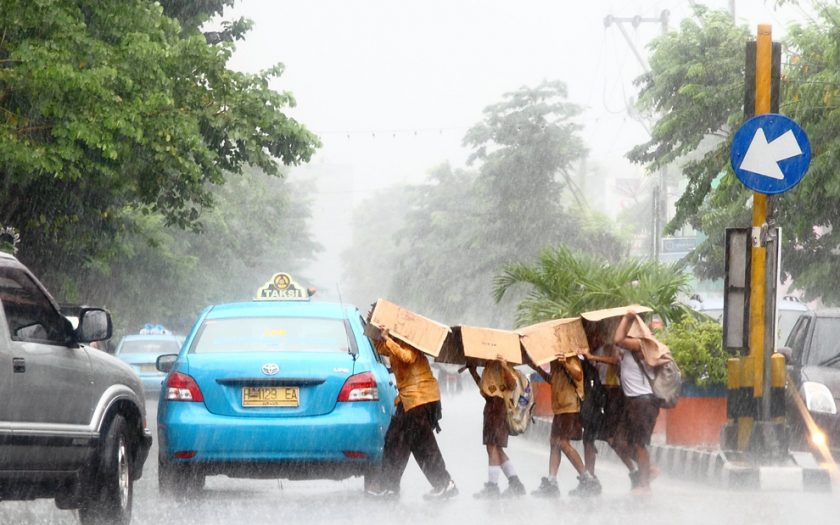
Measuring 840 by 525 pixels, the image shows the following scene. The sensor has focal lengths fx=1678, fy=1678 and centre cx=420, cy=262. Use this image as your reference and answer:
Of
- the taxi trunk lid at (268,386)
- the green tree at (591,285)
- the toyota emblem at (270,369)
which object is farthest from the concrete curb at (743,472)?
the toyota emblem at (270,369)

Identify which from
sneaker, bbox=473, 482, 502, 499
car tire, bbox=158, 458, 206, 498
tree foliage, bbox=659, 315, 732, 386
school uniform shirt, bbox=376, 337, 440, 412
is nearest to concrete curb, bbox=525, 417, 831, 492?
tree foliage, bbox=659, 315, 732, 386

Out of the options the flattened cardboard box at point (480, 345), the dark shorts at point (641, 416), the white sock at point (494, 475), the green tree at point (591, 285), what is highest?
the green tree at point (591, 285)

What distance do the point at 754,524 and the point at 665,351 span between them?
2584 millimetres

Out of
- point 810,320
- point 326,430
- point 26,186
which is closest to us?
point 326,430

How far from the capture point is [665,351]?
12.9 metres

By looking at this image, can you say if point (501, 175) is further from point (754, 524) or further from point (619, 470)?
point (754, 524)

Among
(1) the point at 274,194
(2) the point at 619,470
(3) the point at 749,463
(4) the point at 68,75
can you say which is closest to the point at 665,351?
(3) the point at 749,463

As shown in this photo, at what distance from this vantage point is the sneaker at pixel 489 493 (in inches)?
489

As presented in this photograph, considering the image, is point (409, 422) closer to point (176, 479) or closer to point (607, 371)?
point (176, 479)

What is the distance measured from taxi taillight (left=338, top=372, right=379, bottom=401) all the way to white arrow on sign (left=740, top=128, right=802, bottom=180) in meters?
3.54

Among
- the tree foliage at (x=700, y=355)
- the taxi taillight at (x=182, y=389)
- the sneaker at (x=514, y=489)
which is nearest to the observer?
the taxi taillight at (x=182, y=389)

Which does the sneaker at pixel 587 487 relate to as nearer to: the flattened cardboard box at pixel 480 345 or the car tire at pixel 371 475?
the flattened cardboard box at pixel 480 345

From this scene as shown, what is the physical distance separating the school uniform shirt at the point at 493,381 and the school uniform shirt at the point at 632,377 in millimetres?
1043

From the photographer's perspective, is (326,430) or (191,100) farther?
(191,100)
